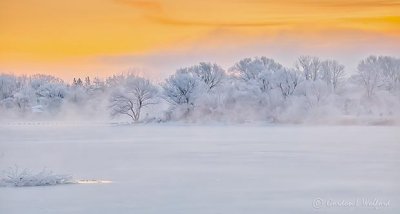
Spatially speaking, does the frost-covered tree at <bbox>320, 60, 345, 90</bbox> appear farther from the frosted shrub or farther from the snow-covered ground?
the frosted shrub

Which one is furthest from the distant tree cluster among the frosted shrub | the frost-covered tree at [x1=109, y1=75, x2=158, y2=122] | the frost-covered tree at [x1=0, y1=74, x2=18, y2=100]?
the frosted shrub

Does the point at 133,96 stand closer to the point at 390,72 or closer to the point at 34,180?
the point at 390,72

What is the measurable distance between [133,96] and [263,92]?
12867mm

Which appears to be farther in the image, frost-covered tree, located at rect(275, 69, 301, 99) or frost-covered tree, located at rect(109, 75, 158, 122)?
frost-covered tree, located at rect(109, 75, 158, 122)

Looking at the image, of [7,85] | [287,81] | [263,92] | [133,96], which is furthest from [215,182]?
[7,85]

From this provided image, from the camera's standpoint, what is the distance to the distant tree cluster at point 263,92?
201 ft


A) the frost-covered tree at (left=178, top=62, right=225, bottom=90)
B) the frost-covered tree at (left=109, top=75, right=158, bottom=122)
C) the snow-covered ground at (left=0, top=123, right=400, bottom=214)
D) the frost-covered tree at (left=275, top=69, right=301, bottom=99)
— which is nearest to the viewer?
the snow-covered ground at (left=0, top=123, right=400, bottom=214)

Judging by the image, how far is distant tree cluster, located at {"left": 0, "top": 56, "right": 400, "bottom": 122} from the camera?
6119 cm

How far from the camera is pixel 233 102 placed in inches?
2518

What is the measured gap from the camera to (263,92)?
216ft

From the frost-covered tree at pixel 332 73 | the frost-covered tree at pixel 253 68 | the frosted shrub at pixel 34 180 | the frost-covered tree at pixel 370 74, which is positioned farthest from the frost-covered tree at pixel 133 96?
the frosted shrub at pixel 34 180

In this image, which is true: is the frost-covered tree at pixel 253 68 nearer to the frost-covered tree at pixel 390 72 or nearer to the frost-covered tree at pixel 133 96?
the frost-covered tree at pixel 133 96

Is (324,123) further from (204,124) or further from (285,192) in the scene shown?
(285,192)

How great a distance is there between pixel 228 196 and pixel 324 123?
45680 millimetres
